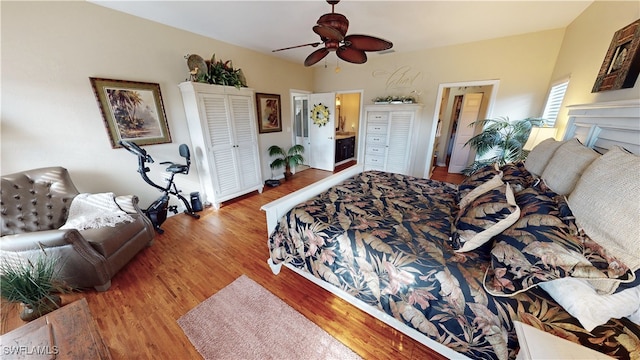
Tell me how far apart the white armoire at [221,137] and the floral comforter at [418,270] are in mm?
1951

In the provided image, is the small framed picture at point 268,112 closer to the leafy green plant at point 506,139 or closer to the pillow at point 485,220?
the leafy green plant at point 506,139

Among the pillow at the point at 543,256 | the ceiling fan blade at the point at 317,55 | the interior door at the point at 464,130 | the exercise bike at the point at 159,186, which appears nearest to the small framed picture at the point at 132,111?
the exercise bike at the point at 159,186

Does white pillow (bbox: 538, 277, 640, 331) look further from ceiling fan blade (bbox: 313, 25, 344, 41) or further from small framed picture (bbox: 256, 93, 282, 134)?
small framed picture (bbox: 256, 93, 282, 134)

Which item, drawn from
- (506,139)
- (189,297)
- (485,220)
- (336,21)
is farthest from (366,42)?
(189,297)

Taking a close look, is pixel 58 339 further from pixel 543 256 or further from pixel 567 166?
pixel 567 166

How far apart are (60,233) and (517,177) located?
3575mm

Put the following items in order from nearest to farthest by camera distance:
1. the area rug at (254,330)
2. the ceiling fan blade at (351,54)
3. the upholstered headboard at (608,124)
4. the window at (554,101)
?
the upholstered headboard at (608,124) → the area rug at (254,330) → the ceiling fan blade at (351,54) → the window at (554,101)

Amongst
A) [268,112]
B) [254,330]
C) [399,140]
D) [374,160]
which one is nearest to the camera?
[254,330]

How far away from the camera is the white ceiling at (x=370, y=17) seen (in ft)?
7.02

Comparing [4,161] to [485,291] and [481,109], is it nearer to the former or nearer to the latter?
[485,291]

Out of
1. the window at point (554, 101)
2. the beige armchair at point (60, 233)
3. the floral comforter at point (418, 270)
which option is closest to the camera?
the floral comforter at point (418, 270)

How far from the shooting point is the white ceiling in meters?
2.14

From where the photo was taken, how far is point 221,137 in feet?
10.1

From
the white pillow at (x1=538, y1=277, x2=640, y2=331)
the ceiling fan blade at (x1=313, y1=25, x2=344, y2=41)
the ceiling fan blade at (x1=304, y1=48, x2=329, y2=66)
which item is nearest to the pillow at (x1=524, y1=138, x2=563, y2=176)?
the white pillow at (x1=538, y1=277, x2=640, y2=331)
